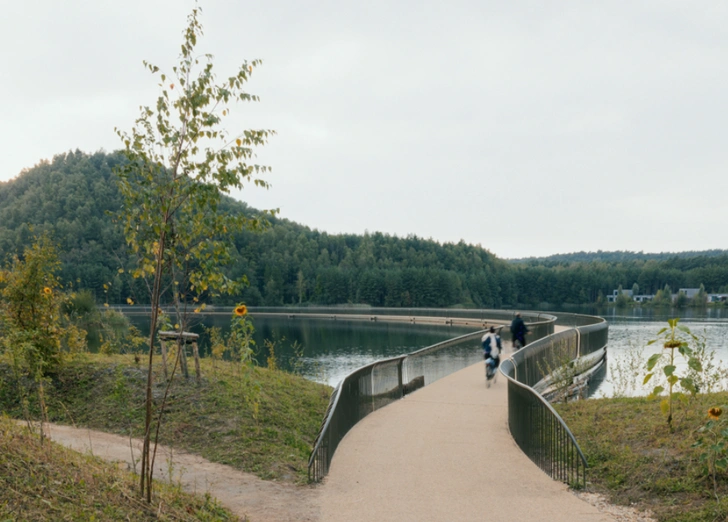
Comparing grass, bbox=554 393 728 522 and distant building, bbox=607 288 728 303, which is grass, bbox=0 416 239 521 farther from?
distant building, bbox=607 288 728 303

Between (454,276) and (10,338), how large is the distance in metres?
120

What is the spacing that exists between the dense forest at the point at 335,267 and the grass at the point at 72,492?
357ft

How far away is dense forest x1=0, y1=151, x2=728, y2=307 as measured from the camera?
120312 mm

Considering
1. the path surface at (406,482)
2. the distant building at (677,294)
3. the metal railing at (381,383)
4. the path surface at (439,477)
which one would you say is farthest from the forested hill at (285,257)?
the path surface at (406,482)

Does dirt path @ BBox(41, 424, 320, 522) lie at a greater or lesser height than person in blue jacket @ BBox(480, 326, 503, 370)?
lesser

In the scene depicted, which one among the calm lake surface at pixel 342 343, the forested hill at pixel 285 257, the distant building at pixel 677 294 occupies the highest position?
the forested hill at pixel 285 257

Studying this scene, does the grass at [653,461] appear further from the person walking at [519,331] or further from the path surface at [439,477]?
the person walking at [519,331]

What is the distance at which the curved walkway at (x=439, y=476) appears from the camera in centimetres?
564

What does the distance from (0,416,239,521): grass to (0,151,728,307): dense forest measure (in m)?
109

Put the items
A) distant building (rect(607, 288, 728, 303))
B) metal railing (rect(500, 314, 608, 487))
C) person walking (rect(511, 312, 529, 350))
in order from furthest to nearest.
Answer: distant building (rect(607, 288, 728, 303))
person walking (rect(511, 312, 529, 350))
metal railing (rect(500, 314, 608, 487))

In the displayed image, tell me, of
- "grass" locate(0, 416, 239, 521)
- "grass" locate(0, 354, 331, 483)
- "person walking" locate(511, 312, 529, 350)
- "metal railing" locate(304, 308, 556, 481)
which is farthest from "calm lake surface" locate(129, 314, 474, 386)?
"grass" locate(0, 416, 239, 521)

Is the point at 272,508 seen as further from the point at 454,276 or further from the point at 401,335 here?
the point at 454,276

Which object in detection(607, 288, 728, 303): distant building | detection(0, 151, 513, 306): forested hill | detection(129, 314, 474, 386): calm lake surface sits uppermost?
detection(0, 151, 513, 306): forested hill

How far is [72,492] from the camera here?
463 cm
